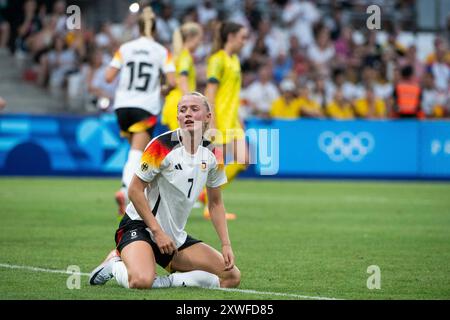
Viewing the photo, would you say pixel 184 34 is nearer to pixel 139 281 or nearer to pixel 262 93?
pixel 139 281

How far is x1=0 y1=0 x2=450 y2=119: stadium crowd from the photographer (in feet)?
78.6

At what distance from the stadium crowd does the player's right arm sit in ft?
48.6

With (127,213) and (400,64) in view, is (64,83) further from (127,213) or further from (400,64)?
(127,213)

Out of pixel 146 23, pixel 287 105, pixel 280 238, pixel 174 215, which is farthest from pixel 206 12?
pixel 174 215

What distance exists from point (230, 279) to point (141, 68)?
233 inches

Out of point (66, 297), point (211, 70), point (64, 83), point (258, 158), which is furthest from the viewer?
point (64, 83)

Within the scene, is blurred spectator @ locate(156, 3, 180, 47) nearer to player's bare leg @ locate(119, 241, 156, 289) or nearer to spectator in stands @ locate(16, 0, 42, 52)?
spectator in stands @ locate(16, 0, 42, 52)

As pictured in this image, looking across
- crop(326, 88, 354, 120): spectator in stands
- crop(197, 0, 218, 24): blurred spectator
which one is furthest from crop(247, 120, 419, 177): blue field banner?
crop(197, 0, 218, 24): blurred spectator

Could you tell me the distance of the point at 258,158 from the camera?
22.0m

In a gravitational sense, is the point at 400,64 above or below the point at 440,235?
above

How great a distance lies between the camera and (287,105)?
78.0ft

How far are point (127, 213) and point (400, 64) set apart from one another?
1875 centimetres

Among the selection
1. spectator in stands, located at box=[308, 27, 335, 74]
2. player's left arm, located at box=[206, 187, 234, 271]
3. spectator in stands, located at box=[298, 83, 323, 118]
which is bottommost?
player's left arm, located at box=[206, 187, 234, 271]
